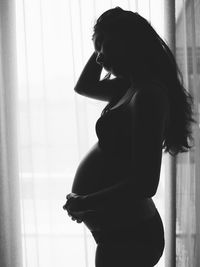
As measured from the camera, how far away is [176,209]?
5.14 ft

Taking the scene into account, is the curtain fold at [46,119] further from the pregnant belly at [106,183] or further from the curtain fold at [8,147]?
the pregnant belly at [106,183]

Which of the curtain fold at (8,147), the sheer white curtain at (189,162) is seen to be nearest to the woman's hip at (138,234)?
the sheer white curtain at (189,162)

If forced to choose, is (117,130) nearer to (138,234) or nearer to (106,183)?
(106,183)

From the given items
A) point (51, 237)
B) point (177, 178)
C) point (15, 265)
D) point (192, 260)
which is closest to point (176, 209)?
point (177, 178)

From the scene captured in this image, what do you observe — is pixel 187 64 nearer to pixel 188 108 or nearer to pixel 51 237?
pixel 188 108

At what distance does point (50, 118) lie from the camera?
5.17 ft

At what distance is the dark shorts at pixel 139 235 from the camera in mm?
828

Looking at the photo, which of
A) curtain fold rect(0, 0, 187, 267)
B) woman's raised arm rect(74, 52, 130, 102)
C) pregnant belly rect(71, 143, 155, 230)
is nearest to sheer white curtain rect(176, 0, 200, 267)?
curtain fold rect(0, 0, 187, 267)

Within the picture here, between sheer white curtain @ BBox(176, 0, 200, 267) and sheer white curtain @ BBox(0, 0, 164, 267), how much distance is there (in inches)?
4.1

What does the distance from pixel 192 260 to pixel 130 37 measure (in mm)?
1217

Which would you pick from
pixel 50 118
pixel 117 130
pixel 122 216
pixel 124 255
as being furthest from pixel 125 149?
pixel 50 118

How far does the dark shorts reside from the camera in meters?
0.83

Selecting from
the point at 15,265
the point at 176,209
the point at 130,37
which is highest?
the point at 130,37

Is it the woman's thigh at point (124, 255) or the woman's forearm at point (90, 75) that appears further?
the woman's forearm at point (90, 75)
